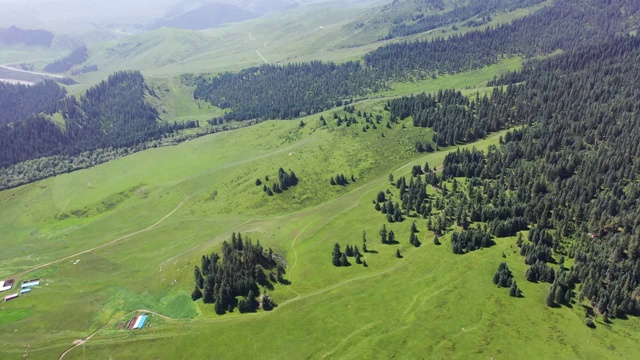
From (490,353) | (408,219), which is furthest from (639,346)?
(408,219)

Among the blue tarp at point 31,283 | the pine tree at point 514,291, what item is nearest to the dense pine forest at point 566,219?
the pine tree at point 514,291

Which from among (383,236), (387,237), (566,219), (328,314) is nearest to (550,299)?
(566,219)

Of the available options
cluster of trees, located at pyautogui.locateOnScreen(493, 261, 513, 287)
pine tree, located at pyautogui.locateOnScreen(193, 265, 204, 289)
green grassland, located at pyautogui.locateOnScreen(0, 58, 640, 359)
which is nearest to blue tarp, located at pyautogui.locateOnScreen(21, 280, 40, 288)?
green grassland, located at pyautogui.locateOnScreen(0, 58, 640, 359)

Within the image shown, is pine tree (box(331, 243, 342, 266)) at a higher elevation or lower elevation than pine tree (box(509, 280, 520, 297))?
higher

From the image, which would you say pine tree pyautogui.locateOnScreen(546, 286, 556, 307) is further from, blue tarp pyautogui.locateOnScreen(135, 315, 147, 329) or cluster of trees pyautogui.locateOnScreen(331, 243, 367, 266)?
blue tarp pyautogui.locateOnScreen(135, 315, 147, 329)

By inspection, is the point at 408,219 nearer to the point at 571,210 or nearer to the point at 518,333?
the point at 571,210
